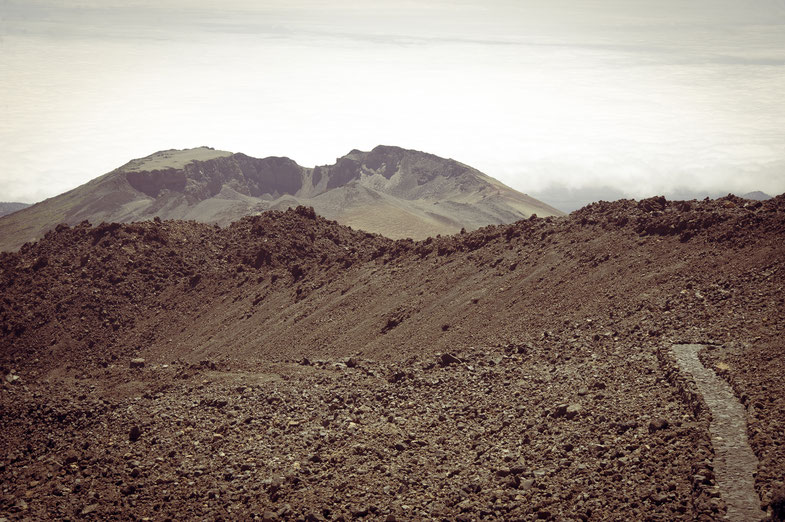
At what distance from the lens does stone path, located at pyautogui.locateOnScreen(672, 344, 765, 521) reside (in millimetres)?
8664

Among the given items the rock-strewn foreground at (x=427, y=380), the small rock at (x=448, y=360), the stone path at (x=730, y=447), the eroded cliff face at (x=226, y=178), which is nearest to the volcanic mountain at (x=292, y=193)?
the eroded cliff face at (x=226, y=178)

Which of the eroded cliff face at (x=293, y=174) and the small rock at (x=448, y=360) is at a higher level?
the eroded cliff face at (x=293, y=174)

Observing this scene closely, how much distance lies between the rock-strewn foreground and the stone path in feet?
0.63

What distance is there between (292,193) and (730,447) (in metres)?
168

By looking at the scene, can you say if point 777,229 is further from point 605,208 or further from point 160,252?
point 160,252

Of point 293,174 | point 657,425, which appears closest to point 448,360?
point 657,425

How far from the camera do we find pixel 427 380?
16359 mm

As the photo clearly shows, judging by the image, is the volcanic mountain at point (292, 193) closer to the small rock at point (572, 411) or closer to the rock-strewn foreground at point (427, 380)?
the rock-strewn foreground at point (427, 380)

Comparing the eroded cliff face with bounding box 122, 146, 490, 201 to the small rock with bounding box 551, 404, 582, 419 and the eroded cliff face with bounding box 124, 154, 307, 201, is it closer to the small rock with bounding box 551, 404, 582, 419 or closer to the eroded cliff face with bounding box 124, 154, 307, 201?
the eroded cliff face with bounding box 124, 154, 307, 201

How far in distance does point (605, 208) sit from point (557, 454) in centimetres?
1655

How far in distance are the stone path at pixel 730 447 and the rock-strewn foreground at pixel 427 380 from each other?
0.19 metres

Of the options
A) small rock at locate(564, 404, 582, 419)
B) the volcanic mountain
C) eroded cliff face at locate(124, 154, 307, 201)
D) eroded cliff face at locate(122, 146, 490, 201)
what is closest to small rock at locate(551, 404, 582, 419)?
small rock at locate(564, 404, 582, 419)

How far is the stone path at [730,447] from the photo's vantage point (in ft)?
28.4

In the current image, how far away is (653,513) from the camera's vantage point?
9.01 m
